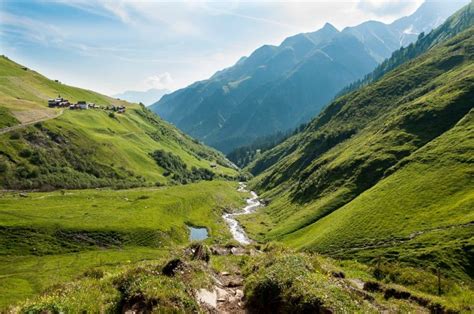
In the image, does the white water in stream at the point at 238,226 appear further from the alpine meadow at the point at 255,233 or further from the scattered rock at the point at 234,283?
the scattered rock at the point at 234,283

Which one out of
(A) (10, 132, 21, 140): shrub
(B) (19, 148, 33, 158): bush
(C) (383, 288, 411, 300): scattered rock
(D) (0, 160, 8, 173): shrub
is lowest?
(D) (0, 160, 8, 173): shrub

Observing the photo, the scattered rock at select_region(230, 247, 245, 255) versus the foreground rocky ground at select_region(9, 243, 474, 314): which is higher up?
the foreground rocky ground at select_region(9, 243, 474, 314)

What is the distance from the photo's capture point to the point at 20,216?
4619 inches

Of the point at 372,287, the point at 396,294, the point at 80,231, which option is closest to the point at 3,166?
the point at 80,231

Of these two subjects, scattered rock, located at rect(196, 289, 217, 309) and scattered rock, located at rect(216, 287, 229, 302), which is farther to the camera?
scattered rock, located at rect(216, 287, 229, 302)

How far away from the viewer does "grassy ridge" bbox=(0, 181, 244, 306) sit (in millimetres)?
92500

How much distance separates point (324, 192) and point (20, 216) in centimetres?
10776

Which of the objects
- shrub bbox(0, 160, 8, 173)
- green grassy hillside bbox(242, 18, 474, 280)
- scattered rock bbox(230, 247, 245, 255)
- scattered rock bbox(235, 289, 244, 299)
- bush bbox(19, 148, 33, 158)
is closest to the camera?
scattered rock bbox(235, 289, 244, 299)

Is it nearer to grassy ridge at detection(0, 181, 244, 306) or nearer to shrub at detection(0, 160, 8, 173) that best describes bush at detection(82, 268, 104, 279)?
grassy ridge at detection(0, 181, 244, 306)

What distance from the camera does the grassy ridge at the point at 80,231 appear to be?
92.5 metres

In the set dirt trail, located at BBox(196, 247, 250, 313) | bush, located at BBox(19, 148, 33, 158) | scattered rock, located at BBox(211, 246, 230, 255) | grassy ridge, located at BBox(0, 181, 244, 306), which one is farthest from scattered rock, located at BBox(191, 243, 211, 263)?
bush, located at BBox(19, 148, 33, 158)

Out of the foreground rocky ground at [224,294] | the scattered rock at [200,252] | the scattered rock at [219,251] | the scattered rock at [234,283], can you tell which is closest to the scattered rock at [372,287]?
the foreground rocky ground at [224,294]

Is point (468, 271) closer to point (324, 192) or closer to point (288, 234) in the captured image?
point (288, 234)

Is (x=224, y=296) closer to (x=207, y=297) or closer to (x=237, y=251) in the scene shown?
(x=207, y=297)
